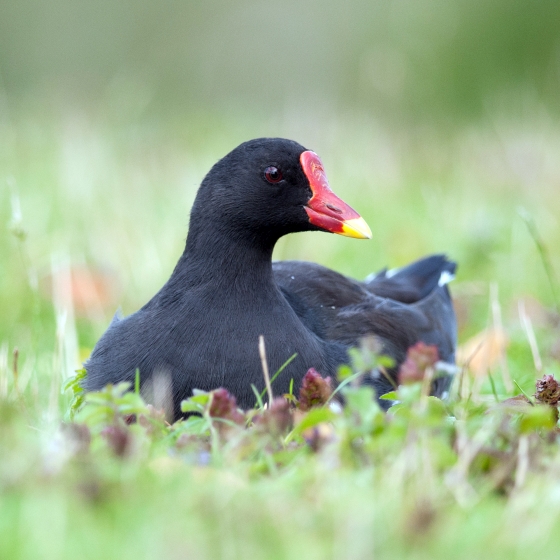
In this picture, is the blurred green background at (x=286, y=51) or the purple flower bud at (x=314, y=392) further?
the blurred green background at (x=286, y=51)

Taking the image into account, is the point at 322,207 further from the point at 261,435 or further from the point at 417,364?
the point at 261,435

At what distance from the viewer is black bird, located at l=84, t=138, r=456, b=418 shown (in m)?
3.02

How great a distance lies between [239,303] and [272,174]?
48 cm

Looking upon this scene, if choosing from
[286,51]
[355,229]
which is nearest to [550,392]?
[355,229]

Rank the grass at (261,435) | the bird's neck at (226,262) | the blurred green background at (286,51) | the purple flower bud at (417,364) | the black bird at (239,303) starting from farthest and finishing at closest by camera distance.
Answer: the blurred green background at (286,51) → the bird's neck at (226,262) → the black bird at (239,303) → the purple flower bud at (417,364) → the grass at (261,435)

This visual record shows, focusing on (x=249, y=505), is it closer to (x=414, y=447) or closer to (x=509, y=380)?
(x=414, y=447)

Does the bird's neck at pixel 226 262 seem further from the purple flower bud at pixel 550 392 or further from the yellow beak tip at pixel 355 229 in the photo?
the purple flower bud at pixel 550 392

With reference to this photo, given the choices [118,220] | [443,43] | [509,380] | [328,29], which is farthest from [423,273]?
[328,29]

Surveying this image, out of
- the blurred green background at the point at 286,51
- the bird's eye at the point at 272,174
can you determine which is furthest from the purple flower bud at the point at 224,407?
the blurred green background at the point at 286,51

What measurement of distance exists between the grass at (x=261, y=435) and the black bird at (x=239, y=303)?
329 mm

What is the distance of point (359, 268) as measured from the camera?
19.4ft

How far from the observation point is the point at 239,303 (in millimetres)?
3176

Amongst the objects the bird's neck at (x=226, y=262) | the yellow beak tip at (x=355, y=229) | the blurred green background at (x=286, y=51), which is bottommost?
the bird's neck at (x=226, y=262)

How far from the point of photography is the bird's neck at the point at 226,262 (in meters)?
3.22
